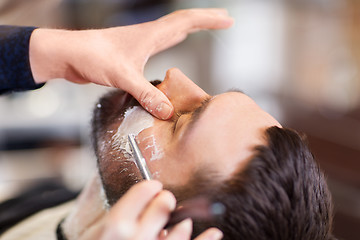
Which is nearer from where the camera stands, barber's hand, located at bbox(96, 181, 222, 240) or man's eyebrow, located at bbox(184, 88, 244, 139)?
barber's hand, located at bbox(96, 181, 222, 240)

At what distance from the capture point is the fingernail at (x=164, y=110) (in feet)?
3.03

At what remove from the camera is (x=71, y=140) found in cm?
275

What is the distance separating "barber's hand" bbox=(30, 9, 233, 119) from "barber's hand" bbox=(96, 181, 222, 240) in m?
0.32

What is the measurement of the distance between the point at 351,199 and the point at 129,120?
5.87ft

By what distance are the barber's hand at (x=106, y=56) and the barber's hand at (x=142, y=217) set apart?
32 centimetres

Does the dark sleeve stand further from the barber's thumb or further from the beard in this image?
the barber's thumb

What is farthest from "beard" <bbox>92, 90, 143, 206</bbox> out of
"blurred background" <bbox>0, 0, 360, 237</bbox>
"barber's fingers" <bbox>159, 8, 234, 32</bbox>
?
"blurred background" <bbox>0, 0, 360, 237</bbox>

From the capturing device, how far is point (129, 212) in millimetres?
622

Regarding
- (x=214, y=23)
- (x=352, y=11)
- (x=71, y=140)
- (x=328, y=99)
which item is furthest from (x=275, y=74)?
(x=214, y=23)

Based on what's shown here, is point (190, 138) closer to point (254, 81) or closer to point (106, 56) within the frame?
point (106, 56)

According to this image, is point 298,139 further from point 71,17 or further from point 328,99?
point 71,17

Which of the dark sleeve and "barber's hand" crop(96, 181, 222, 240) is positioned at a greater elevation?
the dark sleeve

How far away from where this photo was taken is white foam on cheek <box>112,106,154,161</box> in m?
0.94

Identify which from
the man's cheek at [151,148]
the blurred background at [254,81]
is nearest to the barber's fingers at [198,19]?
the man's cheek at [151,148]
